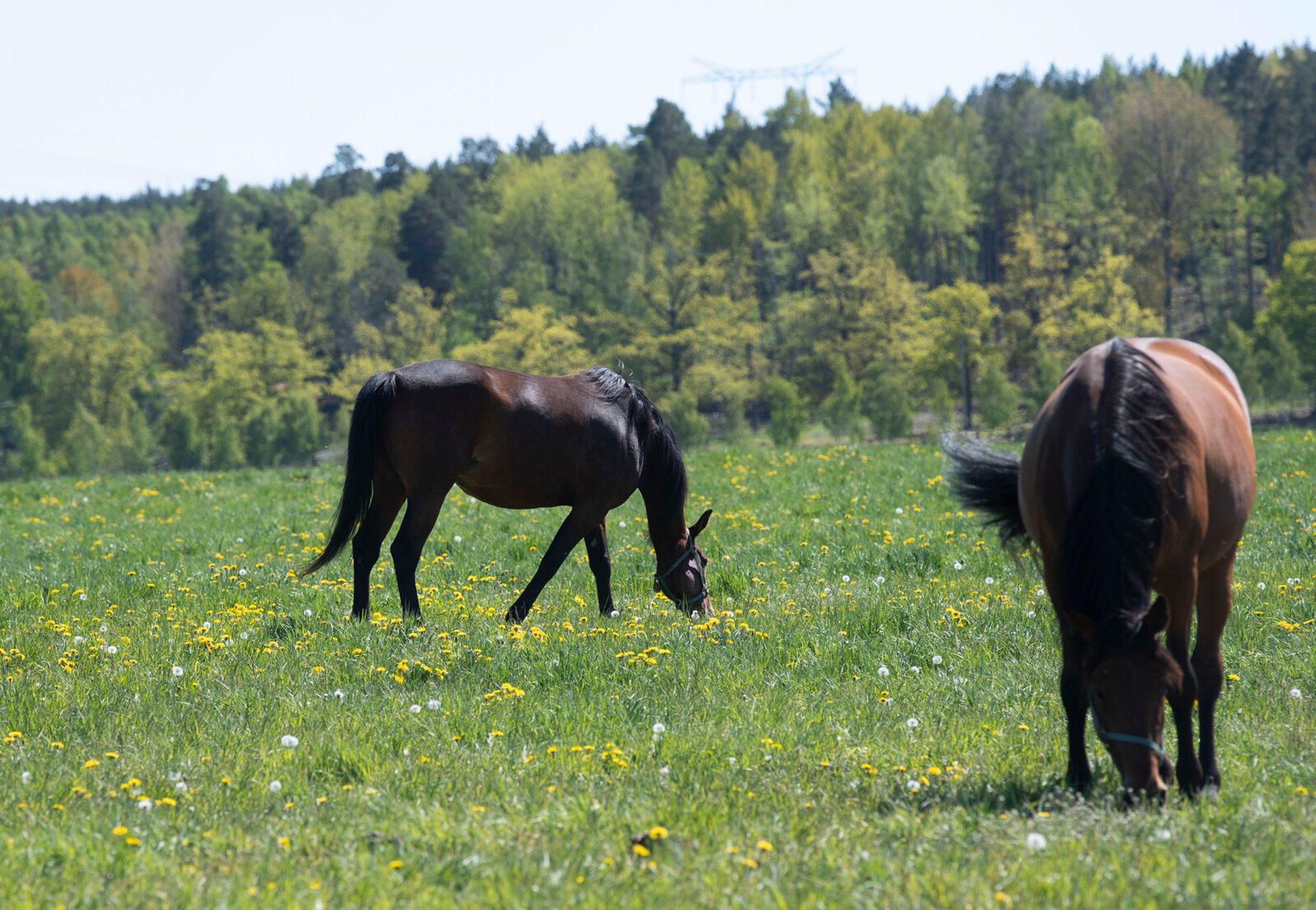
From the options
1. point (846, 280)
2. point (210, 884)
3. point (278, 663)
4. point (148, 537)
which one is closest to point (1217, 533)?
point (210, 884)

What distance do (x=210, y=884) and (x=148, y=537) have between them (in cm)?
1006

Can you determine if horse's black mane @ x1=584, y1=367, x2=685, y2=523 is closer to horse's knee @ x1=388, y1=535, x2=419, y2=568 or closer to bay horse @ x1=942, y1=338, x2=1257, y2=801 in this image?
horse's knee @ x1=388, y1=535, x2=419, y2=568

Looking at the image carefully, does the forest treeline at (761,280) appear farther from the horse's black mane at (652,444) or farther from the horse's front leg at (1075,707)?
the horse's front leg at (1075,707)

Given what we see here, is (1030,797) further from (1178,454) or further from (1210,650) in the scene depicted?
(1178,454)

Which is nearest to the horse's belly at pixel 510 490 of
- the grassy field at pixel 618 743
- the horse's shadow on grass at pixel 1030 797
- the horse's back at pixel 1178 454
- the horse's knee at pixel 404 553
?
the horse's knee at pixel 404 553

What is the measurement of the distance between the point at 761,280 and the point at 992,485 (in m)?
94.0

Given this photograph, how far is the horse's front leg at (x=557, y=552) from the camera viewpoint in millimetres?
8320

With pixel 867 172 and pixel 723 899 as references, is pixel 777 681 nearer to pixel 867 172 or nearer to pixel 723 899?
pixel 723 899

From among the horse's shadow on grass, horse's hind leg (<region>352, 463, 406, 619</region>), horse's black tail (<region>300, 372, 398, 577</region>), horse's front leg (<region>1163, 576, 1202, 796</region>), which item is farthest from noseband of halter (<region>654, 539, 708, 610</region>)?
horse's front leg (<region>1163, 576, 1202, 796</region>)

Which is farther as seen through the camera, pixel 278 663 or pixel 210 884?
pixel 278 663

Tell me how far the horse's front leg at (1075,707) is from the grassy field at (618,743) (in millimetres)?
157

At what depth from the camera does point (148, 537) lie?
41.7ft

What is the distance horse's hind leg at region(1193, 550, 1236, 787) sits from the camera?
474cm

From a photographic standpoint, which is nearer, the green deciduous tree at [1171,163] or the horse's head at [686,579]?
the horse's head at [686,579]
